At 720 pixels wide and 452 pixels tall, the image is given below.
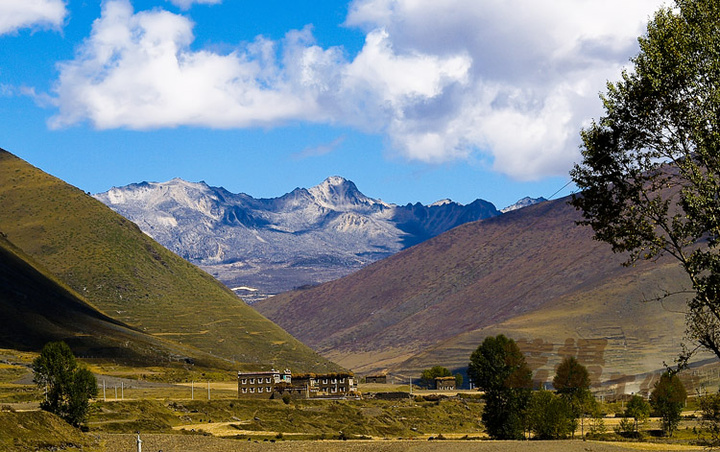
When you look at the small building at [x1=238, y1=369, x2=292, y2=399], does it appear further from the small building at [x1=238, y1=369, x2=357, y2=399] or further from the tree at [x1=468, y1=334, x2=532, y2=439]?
the tree at [x1=468, y1=334, x2=532, y2=439]

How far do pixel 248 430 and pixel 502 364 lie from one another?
33200 millimetres

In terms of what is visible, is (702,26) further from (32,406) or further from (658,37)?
(32,406)

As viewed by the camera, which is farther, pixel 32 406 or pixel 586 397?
pixel 586 397

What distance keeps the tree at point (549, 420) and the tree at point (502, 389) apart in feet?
8.04

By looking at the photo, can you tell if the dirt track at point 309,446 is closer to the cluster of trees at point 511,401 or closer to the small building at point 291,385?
the cluster of trees at point 511,401

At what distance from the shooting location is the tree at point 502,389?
4107 inches

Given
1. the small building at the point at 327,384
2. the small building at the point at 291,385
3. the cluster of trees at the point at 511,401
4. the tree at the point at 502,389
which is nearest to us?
the tree at the point at 502,389

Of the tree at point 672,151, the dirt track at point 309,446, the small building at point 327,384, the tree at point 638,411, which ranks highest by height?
the tree at point 672,151

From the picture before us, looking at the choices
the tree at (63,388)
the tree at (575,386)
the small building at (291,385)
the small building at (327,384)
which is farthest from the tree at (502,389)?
the small building at (327,384)

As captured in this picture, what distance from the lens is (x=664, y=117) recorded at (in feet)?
111

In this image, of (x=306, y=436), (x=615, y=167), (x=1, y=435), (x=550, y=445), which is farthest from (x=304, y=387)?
(x=615, y=167)

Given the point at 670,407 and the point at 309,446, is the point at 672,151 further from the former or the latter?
the point at 670,407

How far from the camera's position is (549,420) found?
108250mm

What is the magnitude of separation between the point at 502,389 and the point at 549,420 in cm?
794
